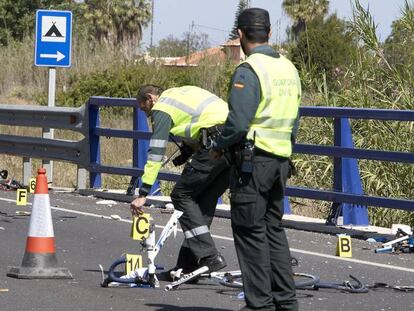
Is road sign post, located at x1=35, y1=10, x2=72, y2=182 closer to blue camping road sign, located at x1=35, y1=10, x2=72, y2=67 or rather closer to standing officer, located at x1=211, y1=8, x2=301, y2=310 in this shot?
blue camping road sign, located at x1=35, y1=10, x2=72, y2=67

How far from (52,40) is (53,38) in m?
0.03

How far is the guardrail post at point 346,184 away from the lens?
12.6 metres

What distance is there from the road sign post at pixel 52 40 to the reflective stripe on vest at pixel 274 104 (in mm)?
11597

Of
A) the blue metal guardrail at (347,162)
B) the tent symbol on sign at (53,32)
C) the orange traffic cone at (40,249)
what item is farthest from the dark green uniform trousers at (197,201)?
the tent symbol on sign at (53,32)

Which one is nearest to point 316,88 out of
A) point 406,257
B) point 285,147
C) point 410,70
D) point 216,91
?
point 410,70

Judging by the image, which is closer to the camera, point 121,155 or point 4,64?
point 121,155

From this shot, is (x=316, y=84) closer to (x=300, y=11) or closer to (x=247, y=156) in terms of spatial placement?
(x=247, y=156)

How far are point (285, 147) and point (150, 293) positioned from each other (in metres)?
2.05

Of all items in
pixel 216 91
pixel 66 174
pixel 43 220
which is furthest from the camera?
pixel 216 91

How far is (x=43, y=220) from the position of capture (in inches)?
366

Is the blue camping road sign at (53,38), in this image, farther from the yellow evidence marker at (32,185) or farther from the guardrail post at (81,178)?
the yellow evidence marker at (32,185)

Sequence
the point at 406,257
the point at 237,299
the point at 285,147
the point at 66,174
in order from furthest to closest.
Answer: the point at 66,174, the point at 406,257, the point at 237,299, the point at 285,147

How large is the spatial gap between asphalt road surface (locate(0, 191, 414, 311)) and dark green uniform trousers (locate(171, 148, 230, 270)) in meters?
0.26

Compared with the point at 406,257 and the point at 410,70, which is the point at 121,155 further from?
the point at 406,257
